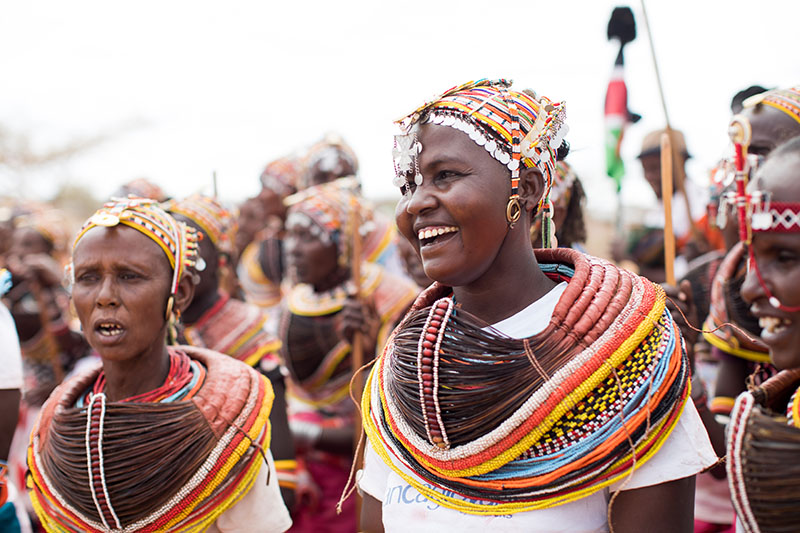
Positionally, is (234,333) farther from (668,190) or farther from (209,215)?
(668,190)

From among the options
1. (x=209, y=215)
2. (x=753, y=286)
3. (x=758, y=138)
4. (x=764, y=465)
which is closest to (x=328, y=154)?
(x=209, y=215)

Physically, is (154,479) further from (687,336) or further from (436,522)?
(687,336)

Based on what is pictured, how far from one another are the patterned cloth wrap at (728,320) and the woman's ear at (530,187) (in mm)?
1309

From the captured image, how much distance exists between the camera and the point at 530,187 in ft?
7.31

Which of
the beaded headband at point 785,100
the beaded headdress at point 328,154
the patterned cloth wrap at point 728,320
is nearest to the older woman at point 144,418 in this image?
the patterned cloth wrap at point 728,320

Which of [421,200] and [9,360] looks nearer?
[421,200]

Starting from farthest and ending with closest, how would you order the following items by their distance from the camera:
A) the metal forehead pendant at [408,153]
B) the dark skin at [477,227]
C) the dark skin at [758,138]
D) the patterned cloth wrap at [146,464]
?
the dark skin at [758,138]
the patterned cloth wrap at [146,464]
the metal forehead pendant at [408,153]
the dark skin at [477,227]

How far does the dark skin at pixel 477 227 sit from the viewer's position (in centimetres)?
207

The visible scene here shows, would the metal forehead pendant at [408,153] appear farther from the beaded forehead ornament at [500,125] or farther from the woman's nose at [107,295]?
the woman's nose at [107,295]

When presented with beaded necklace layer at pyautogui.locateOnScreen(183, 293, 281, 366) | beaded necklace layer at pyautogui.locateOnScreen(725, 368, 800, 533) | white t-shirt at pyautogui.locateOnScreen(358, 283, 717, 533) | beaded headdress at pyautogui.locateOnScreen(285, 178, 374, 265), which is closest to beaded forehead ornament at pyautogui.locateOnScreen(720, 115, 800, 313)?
beaded necklace layer at pyautogui.locateOnScreen(725, 368, 800, 533)

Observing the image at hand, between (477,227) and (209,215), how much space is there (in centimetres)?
281

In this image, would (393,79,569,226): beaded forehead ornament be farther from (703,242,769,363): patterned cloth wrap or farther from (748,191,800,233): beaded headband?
(703,242,769,363): patterned cloth wrap

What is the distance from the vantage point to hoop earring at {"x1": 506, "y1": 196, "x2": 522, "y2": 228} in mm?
2125

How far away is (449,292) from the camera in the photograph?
252cm
